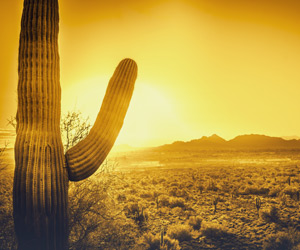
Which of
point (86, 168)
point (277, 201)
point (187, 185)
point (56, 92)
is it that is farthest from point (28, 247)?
point (187, 185)

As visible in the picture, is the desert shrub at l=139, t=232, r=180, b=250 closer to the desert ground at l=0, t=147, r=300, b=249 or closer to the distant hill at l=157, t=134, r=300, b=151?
the desert ground at l=0, t=147, r=300, b=249

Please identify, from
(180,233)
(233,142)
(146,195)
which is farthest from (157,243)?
(233,142)

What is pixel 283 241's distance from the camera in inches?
300

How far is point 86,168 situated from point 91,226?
2855 mm

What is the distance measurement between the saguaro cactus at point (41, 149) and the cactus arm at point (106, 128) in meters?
0.02

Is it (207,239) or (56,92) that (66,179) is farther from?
(207,239)

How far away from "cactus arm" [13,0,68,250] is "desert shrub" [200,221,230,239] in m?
5.60

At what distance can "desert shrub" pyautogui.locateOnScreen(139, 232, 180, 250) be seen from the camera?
24.7ft

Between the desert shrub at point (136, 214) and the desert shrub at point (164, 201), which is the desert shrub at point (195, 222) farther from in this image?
the desert shrub at point (164, 201)

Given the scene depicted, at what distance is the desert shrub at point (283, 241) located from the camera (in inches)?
290

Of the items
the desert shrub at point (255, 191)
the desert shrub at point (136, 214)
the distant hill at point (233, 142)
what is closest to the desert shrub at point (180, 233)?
the desert shrub at point (136, 214)

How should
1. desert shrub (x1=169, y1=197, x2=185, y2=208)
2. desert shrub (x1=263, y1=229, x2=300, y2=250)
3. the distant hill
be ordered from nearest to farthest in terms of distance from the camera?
desert shrub (x1=263, y1=229, x2=300, y2=250) → desert shrub (x1=169, y1=197, x2=185, y2=208) → the distant hill

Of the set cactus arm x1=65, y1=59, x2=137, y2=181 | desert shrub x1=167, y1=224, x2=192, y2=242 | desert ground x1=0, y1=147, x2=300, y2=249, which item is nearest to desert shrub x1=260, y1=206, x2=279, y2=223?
desert ground x1=0, y1=147, x2=300, y2=249

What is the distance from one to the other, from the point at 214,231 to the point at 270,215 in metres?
2.77
